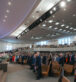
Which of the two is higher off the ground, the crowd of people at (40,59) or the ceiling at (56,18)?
the ceiling at (56,18)

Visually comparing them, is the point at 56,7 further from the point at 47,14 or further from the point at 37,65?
the point at 37,65

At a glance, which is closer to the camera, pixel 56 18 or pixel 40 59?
pixel 40 59

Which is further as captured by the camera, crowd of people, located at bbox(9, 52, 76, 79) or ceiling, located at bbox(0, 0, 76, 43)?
ceiling, located at bbox(0, 0, 76, 43)

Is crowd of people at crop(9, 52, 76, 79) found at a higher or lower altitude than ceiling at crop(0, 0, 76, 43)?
lower

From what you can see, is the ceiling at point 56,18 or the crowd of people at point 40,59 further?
A: the ceiling at point 56,18

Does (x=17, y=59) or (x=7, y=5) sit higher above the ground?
(x=7, y=5)

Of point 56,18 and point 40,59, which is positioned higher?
point 56,18

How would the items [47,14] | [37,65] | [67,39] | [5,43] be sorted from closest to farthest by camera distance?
[37,65], [47,14], [67,39], [5,43]

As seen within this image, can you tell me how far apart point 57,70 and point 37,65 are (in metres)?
1.36

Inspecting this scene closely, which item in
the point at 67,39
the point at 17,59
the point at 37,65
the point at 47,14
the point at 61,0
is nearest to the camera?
the point at 37,65

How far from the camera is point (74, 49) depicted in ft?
39.9

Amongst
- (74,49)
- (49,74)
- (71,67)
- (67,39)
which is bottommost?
(49,74)

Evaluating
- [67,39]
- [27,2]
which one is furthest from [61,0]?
[67,39]

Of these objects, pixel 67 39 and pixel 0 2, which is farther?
pixel 67 39
